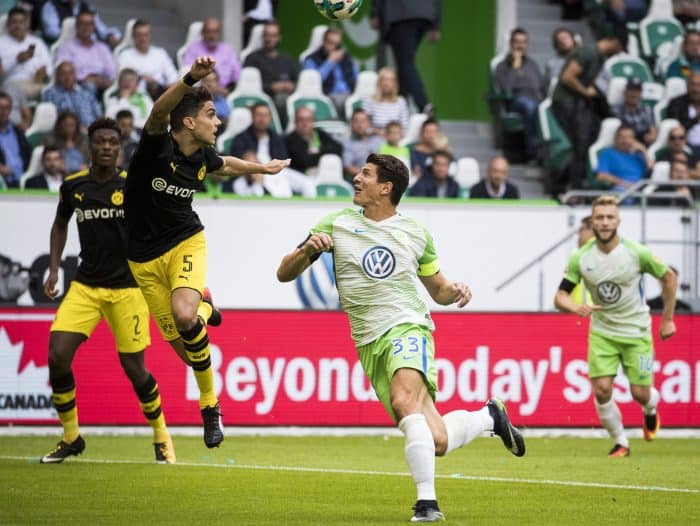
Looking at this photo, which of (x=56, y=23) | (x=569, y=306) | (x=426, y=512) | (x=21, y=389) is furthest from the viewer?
(x=56, y=23)

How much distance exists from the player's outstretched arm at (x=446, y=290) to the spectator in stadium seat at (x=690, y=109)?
12749 mm

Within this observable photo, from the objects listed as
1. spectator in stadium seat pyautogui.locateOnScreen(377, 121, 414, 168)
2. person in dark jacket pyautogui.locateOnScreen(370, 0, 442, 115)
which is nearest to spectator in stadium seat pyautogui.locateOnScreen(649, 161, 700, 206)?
spectator in stadium seat pyautogui.locateOnScreen(377, 121, 414, 168)

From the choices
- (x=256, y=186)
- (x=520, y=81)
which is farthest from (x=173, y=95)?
(x=520, y=81)

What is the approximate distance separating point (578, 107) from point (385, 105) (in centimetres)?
284

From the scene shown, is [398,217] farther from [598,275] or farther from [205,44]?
[205,44]

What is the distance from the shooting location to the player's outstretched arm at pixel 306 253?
8.49m

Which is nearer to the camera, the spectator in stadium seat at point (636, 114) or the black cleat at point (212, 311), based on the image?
the black cleat at point (212, 311)

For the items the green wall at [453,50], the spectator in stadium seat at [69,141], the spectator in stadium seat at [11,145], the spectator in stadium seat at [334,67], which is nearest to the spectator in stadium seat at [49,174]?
the spectator in stadium seat at [69,141]

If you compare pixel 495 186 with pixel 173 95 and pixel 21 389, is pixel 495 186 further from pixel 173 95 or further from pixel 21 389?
pixel 173 95

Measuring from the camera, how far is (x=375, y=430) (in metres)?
15.8

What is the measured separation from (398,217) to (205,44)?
11967 mm

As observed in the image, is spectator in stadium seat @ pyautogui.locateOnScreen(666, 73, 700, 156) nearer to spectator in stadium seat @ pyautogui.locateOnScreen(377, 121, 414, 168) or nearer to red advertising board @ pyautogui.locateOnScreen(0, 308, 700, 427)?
spectator in stadium seat @ pyautogui.locateOnScreen(377, 121, 414, 168)

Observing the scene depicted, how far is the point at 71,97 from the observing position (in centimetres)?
1894

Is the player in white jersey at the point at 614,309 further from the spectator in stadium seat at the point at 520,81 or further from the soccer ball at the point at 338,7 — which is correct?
the spectator in stadium seat at the point at 520,81
